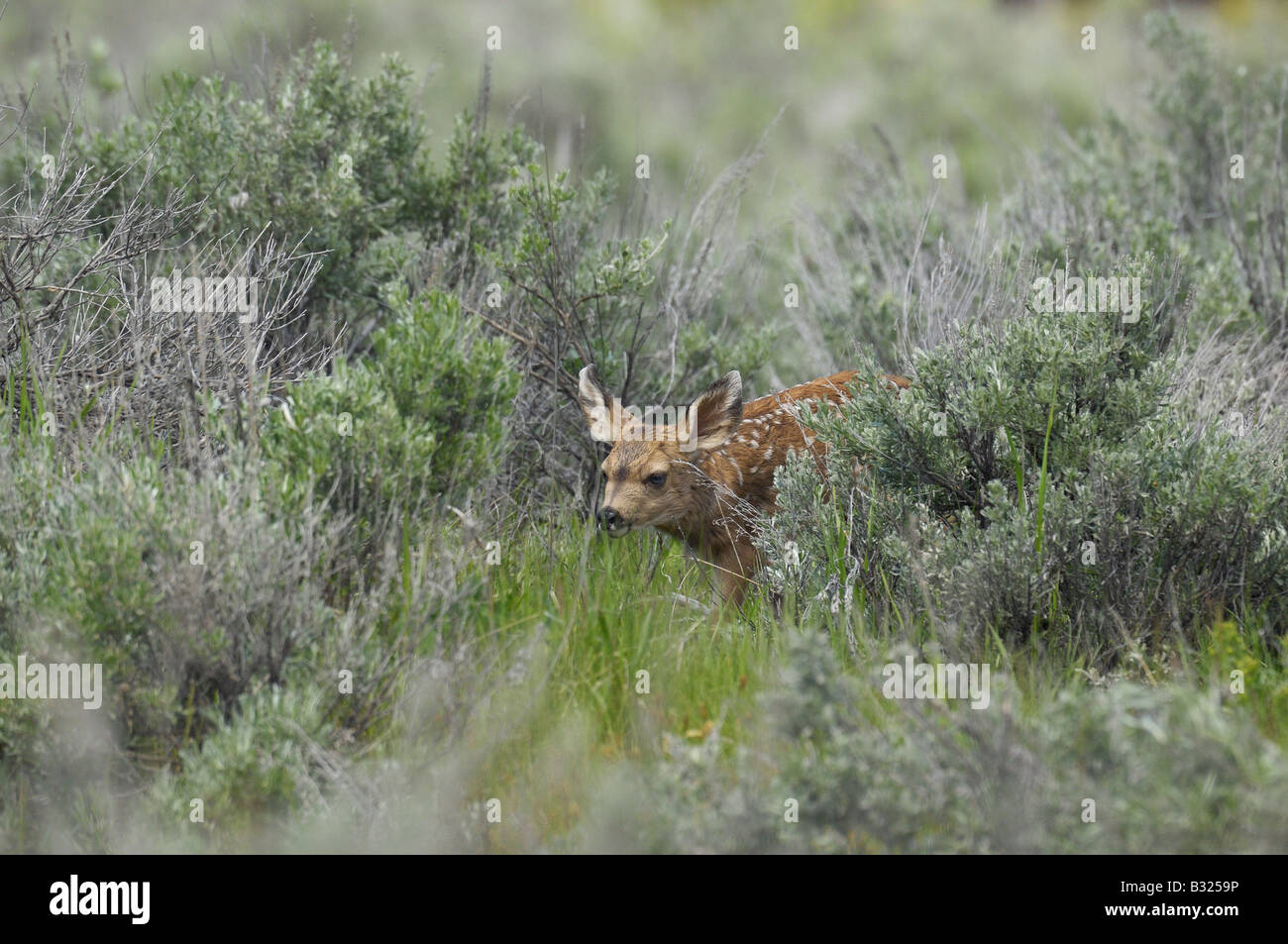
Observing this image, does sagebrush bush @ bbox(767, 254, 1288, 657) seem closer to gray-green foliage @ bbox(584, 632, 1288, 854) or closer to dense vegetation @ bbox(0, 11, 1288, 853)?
dense vegetation @ bbox(0, 11, 1288, 853)

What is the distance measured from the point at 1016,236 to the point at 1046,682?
4.51 m

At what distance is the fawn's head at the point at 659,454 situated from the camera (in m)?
6.28

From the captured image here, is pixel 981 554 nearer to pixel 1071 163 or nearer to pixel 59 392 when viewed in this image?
pixel 59 392

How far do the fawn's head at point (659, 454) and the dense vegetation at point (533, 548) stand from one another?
0.29m

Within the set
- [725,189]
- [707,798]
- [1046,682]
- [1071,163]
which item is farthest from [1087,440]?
[1071,163]

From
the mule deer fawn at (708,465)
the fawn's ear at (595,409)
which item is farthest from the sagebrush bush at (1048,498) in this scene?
the fawn's ear at (595,409)

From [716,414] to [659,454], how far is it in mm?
351

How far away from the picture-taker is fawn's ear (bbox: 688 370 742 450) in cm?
627

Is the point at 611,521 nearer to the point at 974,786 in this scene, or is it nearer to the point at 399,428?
the point at 399,428

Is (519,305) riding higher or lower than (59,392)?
higher

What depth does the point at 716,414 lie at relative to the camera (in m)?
6.38

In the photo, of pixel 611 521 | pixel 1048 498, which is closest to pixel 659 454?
pixel 611 521

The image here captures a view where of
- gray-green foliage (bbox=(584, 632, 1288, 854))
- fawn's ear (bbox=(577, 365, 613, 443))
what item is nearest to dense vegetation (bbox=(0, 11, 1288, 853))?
gray-green foliage (bbox=(584, 632, 1288, 854))
